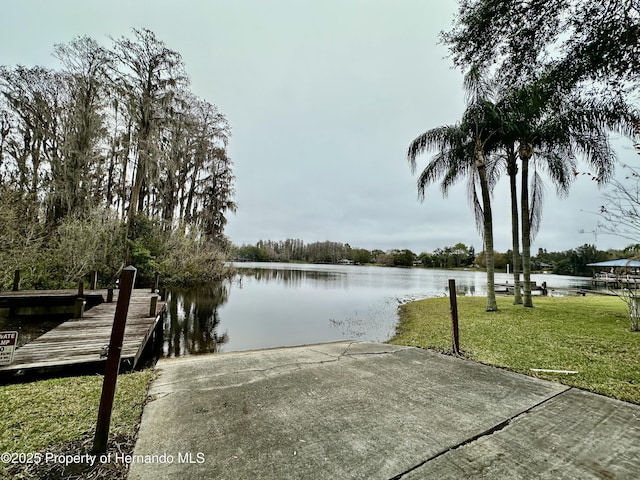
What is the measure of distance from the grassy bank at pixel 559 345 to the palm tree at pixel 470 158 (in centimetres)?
199

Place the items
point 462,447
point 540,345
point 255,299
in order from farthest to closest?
1. point 255,299
2. point 540,345
3. point 462,447

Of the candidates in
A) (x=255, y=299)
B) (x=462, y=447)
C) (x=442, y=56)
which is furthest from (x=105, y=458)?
(x=255, y=299)

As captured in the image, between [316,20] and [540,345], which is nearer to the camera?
[540,345]

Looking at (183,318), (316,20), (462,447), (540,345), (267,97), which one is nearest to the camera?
(462,447)

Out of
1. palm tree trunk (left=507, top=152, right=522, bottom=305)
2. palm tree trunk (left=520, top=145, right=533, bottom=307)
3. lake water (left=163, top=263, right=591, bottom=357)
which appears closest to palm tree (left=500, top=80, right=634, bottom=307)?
palm tree trunk (left=520, top=145, right=533, bottom=307)

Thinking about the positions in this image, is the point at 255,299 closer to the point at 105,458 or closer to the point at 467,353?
the point at 467,353

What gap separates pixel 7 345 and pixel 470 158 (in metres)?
11.6

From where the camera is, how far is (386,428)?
2258 mm

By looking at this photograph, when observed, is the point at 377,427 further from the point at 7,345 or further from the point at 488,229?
the point at 488,229

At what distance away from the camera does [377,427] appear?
89.4 inches

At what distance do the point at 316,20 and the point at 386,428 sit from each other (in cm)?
1367

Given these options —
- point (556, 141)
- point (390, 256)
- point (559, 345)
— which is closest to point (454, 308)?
point (559, 345)

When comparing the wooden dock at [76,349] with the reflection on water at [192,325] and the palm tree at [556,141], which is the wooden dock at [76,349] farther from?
the palm tree at [556,141]

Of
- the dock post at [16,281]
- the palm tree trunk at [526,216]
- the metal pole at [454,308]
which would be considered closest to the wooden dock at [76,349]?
the dock post at [16,281]
